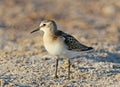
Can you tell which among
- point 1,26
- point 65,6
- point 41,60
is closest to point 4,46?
point 41,60

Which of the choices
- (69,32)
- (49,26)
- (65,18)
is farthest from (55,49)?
(65,18)

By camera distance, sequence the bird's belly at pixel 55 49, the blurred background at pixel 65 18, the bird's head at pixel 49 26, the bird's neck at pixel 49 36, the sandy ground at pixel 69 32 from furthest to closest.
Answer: the blurred background at pixel 65 18 < the bird's head at pixel 49 26 < the sandy ground at pixel 69 32 < the bird's neck at pixel 49 36 < the bird's belly at pixel 55 49

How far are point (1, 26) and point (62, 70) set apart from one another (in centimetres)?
776

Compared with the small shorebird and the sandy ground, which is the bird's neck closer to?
the small shorebird

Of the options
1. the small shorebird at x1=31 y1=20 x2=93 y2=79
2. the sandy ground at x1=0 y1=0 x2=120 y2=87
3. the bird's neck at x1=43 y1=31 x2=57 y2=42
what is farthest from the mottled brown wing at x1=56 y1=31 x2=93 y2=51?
the sandy ground at x1=0 y1=0 x2=120 y2=87

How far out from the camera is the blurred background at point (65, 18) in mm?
16406

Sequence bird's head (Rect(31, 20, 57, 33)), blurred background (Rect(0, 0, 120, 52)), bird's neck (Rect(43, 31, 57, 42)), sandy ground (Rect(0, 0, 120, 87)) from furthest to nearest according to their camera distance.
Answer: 1. blurred background (Rect(0, 0, 120, 52))
2. bird's head (Rect(31, 20, 57, 33))
3. sandy ground (Rect(0, 0, 120, 87))
4. bird's neck (Rect(43, 31, 57, 42))

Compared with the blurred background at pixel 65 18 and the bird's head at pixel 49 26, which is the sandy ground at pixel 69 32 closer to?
the blurred background at pixel 65 18

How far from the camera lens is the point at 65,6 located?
2302cm

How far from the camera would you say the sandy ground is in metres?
10.2

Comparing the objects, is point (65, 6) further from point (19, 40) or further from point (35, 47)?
point (35, 47)

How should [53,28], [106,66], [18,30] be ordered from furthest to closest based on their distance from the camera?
[18,30] → [106,66] → [53,28]

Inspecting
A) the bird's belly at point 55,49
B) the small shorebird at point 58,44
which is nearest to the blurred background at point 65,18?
the small shorebird at point 58,44

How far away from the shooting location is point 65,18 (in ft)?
68.7
